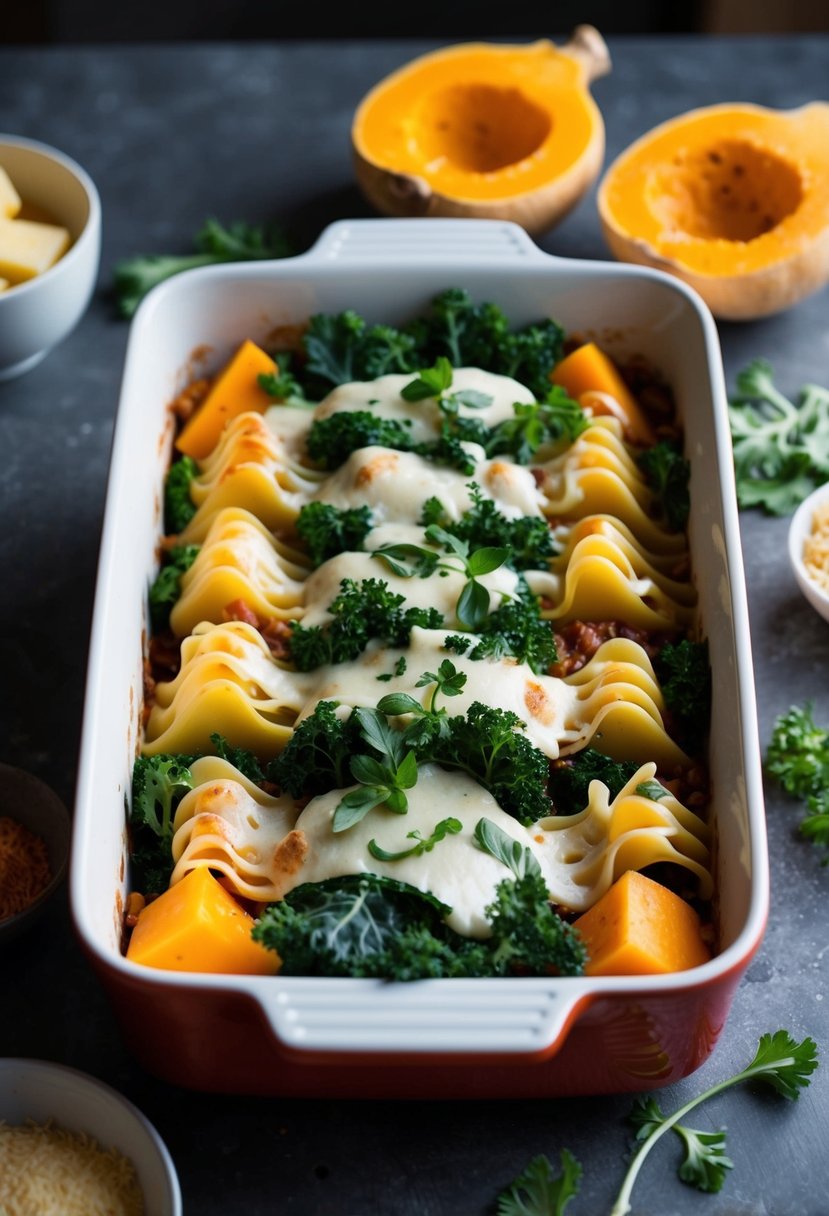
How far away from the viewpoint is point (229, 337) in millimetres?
4148

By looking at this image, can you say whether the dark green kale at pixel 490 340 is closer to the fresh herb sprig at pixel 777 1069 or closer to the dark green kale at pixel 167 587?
the dark green kale at pixel 167 587

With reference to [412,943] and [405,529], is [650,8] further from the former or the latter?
[412,943]

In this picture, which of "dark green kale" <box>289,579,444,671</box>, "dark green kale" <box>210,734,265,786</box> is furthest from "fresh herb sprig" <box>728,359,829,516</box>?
"dark green kale" <box>210,734,265,786</box>

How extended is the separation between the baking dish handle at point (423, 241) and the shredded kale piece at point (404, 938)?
6.50 feet

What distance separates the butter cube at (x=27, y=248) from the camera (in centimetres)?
434

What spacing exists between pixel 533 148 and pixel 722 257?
0.90 metres

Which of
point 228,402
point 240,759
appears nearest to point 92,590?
point 228,402

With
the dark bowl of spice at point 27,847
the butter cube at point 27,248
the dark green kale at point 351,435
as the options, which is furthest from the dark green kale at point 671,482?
the butter cube at point 27,248

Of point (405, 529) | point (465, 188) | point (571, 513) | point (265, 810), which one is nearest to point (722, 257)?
point (465, 188)

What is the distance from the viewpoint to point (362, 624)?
334 centimetres

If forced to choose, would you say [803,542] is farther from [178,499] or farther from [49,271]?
[49,271]

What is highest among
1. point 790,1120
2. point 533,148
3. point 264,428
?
point 533,148

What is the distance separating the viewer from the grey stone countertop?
2.94 meters

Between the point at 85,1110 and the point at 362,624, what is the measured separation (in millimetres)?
1202
